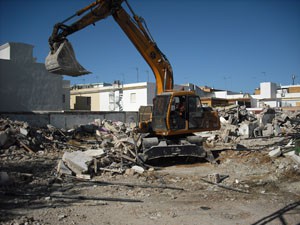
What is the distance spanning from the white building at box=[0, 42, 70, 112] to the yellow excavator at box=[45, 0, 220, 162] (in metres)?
14.5

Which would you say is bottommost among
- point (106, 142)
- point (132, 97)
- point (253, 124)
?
point (106, 142)

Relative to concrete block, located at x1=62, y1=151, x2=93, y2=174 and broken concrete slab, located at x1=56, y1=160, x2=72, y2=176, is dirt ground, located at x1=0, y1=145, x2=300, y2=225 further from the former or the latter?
concrete block, located at x1=62, y1=151, x2=93, y2=174

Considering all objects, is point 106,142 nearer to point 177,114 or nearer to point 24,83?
point 177,114

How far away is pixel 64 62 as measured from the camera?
11.0 meters

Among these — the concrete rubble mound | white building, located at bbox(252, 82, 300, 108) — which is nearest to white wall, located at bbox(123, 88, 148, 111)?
the concrete rubble mound

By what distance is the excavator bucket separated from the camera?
35.5 ft

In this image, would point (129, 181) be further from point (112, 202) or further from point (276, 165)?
point (276, 165)

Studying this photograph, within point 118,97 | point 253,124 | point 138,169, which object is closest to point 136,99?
point 118,97

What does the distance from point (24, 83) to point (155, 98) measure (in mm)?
16522

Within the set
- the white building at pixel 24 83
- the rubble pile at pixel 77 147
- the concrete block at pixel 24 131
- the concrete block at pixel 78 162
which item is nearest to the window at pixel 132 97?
the white building at pixel 24 83

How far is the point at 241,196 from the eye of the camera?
762 cm

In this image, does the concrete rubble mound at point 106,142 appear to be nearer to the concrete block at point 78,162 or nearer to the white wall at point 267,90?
the concrete block at point 78,162

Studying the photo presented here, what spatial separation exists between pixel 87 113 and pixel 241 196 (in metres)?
18.2

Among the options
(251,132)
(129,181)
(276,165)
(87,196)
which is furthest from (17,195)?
(251,132)
